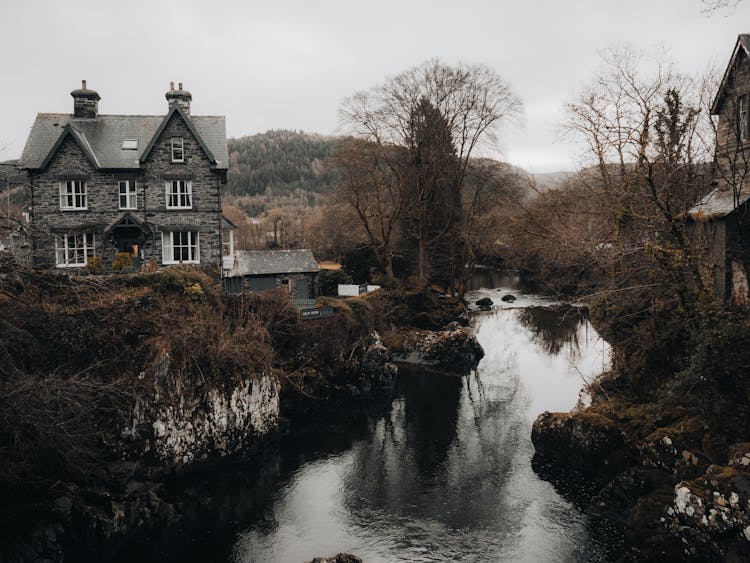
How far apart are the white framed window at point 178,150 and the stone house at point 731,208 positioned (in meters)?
24.6

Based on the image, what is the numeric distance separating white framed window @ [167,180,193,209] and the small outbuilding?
4.73 m

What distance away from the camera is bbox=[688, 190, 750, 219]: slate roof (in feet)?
69.8

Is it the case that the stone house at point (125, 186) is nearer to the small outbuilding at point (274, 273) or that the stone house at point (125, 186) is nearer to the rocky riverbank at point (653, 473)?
the small outbuilding at point (274, 273)

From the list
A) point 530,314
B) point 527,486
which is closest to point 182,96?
point 527,486

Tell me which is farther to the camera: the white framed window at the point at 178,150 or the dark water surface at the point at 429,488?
the white framed window at the point at 178,150

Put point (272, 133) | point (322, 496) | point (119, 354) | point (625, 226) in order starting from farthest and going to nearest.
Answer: point (272, 133) → point (625, 226) → point (119, 354) → point (322, 496)

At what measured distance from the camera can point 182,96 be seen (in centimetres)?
3297

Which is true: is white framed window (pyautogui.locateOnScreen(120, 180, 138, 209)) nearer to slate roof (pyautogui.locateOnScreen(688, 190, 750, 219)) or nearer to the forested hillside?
slate roof (pyautogui.locateOnScreen(688, 190, 750, 219))

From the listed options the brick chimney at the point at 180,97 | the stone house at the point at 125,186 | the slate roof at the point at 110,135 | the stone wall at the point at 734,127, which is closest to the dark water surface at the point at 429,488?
the stone wall at the point at 734,127

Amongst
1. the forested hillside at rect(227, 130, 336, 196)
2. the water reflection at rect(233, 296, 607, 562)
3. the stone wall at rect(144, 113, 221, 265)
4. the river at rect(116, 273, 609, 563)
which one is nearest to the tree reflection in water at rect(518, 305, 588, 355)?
the water reflection at rect(233, 296, 607, 562)

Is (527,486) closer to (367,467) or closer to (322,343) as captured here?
(367,467)

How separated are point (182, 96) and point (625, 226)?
24501mm

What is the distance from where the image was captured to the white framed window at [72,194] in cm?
3028

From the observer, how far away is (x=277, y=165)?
490 ft
